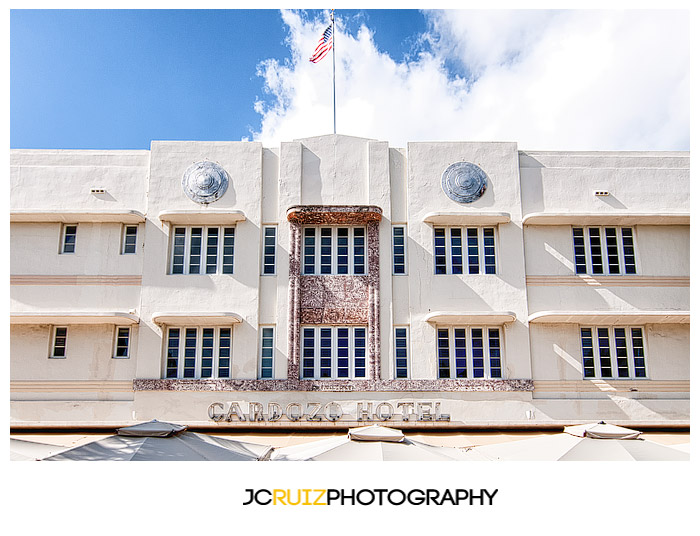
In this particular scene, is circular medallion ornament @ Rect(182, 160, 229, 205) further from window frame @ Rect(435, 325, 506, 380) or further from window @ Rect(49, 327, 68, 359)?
window frame @ Rect(435, 325, 506, 380)

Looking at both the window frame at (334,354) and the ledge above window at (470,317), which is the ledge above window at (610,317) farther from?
the window frame at (334,354)

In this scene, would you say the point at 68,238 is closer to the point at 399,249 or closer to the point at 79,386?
the point at 79,386

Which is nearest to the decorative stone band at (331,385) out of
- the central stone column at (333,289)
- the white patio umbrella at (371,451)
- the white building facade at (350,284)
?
the white building facade at (350,284)

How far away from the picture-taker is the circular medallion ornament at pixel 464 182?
2038 cm

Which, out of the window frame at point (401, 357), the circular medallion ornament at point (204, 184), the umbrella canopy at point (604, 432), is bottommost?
the umbrella canopy at point (604, 432)

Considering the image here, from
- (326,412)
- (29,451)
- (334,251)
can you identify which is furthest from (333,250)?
(29,451)

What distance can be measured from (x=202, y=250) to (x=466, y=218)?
27.2ft

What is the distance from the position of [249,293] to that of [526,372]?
8.69 metres

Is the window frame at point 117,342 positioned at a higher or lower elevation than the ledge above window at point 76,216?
lower

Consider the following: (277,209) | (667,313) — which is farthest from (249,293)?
(667,313)

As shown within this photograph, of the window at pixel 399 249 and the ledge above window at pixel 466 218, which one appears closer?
the ledge above window at pixel 466 218

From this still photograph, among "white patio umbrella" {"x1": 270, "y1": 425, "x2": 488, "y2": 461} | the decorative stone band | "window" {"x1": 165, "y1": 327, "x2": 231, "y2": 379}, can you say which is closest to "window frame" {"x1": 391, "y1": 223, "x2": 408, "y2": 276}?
the decorative stone band

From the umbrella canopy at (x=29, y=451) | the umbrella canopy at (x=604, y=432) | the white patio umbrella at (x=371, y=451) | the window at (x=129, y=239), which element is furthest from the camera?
the window at (x=129, y=239)

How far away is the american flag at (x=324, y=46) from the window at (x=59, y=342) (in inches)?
451
